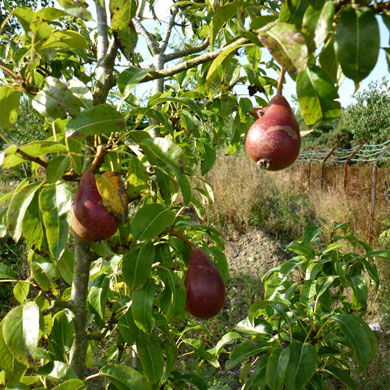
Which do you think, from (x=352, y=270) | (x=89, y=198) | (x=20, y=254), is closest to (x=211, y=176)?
(x=20, y=254)

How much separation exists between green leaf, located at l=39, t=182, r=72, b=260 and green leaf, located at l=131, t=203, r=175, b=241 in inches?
6.3

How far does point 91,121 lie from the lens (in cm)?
75

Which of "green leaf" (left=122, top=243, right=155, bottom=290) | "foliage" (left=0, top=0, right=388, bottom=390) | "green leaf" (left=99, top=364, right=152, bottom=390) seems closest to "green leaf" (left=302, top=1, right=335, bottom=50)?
"foliage" (left=0, top=0, right=388, bottom=390)

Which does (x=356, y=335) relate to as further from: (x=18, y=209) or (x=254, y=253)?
(x=254, y=253)

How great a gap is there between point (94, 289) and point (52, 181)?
A: 477mm

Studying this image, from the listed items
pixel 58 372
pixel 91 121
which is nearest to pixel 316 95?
pixel 91 121

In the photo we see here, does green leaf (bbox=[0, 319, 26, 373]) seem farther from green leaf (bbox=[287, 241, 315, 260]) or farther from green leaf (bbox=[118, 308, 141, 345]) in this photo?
green leaf (bbox=[287, 241, 315, 260])

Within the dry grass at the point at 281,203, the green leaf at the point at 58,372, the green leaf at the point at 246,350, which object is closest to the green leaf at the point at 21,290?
the green leaf at the point at 58,372

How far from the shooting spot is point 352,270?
177cm

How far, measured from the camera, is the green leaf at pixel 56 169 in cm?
77

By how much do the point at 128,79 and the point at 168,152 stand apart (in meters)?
0.25

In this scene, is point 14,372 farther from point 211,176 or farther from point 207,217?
point 211,176

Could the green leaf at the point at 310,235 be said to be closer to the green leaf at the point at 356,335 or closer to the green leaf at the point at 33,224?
the green leaf at the point at 356,335

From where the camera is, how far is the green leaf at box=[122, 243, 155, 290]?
2.98 feet
